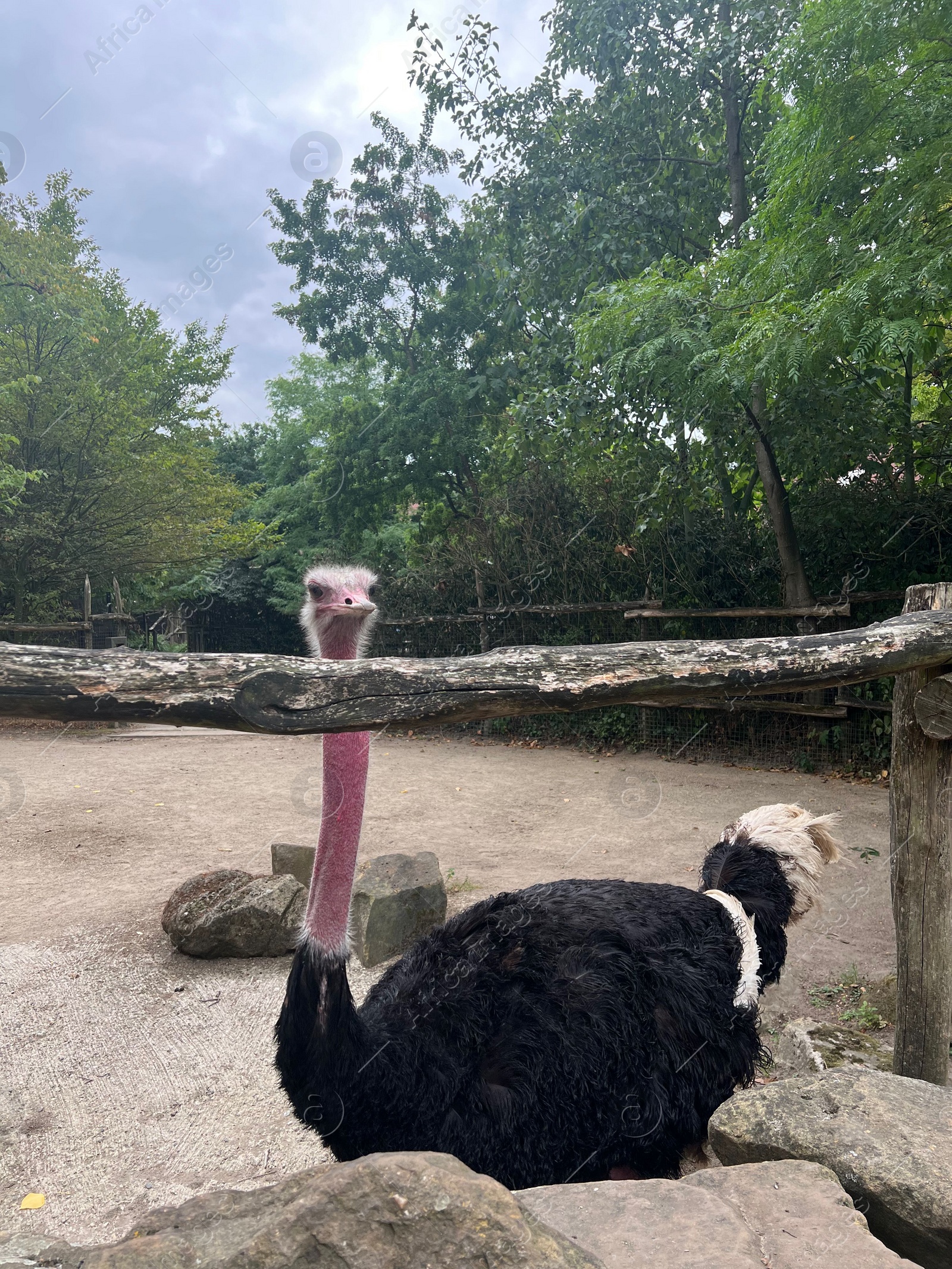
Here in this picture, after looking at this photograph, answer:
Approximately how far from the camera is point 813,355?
5.17m

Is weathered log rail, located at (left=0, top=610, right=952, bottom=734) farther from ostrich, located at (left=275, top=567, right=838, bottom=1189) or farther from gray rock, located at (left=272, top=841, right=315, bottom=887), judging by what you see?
gray rock, located at (left=272, top=841, right=315, bottom=887)

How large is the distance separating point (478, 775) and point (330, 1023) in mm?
6679

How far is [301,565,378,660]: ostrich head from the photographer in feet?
5.74

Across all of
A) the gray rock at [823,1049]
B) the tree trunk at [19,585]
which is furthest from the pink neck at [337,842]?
the tree trunk at [19,585]

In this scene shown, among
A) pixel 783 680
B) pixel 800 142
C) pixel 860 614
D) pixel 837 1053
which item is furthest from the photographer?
pixel 860 614

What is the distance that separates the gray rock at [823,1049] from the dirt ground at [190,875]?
407mm

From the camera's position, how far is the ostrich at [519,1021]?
1.66 metres

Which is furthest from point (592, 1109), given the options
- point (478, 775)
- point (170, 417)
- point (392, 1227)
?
point (170, 417)

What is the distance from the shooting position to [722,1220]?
51.8 inches

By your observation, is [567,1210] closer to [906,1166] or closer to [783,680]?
[906,1166]

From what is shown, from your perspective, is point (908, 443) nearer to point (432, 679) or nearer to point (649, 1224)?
point (432, 679)

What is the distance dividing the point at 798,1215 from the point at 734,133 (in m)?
9.95

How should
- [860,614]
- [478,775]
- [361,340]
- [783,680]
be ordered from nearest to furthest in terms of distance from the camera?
[783,680]
[860,614]
[478,775]
[361,340]

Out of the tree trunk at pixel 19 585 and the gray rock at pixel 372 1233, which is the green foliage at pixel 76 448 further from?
the gray rock at pixel 372 1233
